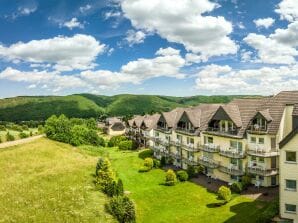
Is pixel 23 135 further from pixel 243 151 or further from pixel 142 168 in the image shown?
pixel 243 151

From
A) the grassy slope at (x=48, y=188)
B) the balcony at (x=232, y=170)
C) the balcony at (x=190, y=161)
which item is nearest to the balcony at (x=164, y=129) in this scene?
the balcony at (x=190, y=161)

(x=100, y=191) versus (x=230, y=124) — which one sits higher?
(x=230, y=124)

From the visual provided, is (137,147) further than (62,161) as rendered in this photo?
Yes

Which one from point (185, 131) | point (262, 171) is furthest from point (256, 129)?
point (185, 131)

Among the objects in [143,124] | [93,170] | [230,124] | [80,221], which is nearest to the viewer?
[80,221]

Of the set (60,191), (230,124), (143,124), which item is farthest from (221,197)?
(143,124)

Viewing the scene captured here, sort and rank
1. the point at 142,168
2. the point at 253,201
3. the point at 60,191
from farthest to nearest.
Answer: the point at 142,168 → the point at 60,191 → the point at 253,201

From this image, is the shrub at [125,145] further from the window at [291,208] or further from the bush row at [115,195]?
the window at [291,208]
